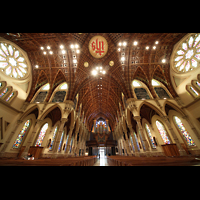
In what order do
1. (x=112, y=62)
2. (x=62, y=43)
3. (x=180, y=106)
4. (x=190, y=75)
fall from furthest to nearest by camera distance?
(x=112, y=62), (x=62, y=43), (x=180, y=106), (x=190, y=75)

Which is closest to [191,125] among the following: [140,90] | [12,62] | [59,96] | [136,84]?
[140,90]

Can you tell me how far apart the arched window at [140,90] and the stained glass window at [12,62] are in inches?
712

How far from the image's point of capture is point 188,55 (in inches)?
469

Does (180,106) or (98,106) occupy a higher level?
(98,106)

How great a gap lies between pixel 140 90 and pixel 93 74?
Result: 9189 millimetres

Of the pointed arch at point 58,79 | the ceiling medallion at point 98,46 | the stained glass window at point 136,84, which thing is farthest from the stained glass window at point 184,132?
the pointed arch at point 58,79

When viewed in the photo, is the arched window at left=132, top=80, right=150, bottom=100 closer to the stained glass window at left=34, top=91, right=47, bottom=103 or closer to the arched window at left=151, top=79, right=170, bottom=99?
the arched window at left=151, top=79, right=170, bottom=99

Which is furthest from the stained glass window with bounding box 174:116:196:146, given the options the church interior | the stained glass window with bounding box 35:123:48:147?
the stained glass window with bounding box 35:123:48:147

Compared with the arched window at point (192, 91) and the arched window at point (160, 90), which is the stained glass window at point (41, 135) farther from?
the arched window at point (192, 91)
